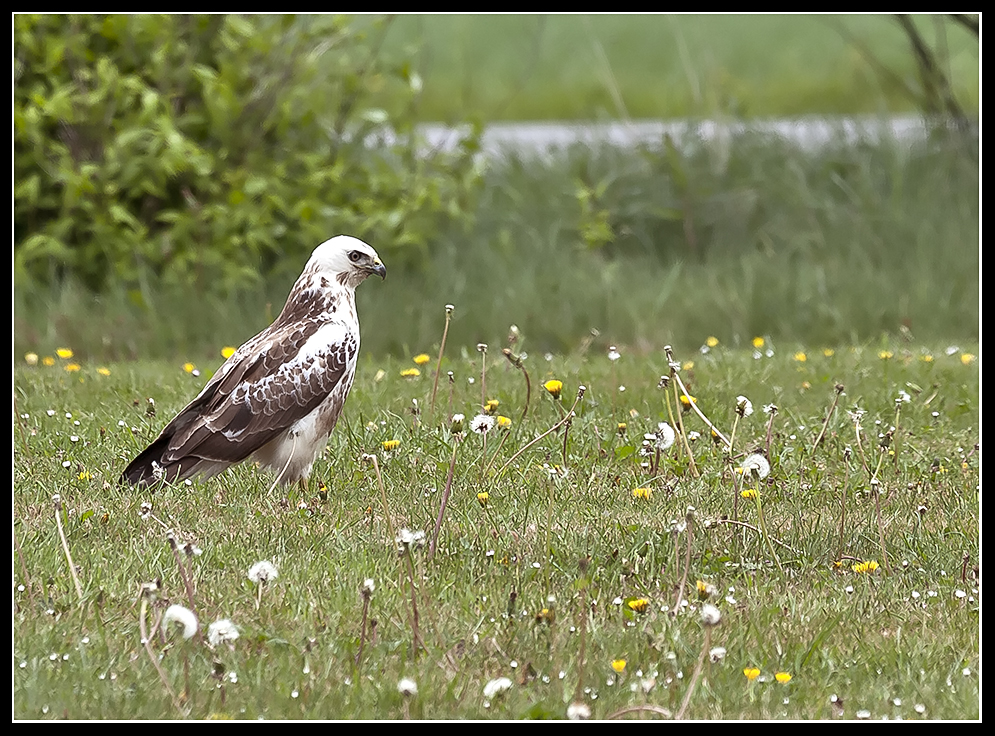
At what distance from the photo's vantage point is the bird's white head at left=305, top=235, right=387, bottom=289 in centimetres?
472

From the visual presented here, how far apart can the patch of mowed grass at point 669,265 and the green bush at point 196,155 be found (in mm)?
292

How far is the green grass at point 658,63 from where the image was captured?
1239 cm

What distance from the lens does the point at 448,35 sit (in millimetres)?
17062

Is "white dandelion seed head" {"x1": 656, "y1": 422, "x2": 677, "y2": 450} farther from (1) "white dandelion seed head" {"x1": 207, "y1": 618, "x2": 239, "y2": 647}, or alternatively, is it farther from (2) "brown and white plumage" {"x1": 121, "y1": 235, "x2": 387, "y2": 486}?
(1) "white dandelion seed head" {"x1": 207, "y1": 618, "x2": 239, "y2": 647}

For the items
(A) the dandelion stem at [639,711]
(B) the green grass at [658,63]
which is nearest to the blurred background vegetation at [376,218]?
(B) the green grass at [658,63]

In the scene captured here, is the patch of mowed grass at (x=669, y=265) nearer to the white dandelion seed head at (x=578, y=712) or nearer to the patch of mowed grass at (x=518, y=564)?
the patch of mowed grass at (x=518, y=564)

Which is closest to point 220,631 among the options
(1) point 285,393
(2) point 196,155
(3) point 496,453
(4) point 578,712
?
(4) point 578,712

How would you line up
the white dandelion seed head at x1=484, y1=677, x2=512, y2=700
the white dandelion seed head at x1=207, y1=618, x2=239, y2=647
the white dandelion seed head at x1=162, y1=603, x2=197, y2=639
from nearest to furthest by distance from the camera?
the white dandelion seed head at x1=162, y1=603, x2=197, y2=639 < the white dandelion seed head at x1=484, y1=677, x2=512, y2=700 < the white dandelion seed head at x1=207, y1=618, x2=239, y2=647

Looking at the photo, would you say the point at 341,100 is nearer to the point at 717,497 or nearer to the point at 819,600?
the point at 717,497

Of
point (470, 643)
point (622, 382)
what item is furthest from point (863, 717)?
point (622, 382)

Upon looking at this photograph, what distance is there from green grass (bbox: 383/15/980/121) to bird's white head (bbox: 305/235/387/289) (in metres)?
6.80

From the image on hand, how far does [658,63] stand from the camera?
608 inches

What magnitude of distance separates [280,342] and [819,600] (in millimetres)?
2287

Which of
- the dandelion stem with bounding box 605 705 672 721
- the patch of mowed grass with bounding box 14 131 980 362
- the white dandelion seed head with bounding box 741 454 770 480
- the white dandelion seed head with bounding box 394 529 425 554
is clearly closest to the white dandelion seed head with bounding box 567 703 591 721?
the dandelion stem with bounding box 605 705 672 721
